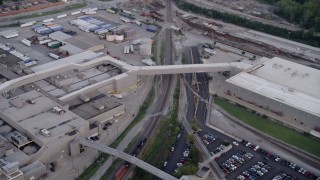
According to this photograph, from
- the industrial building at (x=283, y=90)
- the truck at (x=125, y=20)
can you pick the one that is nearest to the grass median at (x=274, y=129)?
the industrial building at (x=283, y=90)

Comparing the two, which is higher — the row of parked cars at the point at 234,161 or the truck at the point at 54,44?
the truck at the point at 54,44

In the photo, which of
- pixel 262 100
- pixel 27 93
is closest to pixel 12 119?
pixel 27 93

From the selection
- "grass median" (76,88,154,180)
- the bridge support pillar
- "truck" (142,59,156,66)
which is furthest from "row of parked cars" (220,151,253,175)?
"truck" (142,59,156,66)

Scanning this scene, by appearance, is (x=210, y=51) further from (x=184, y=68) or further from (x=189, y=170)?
(x=189, y=170)

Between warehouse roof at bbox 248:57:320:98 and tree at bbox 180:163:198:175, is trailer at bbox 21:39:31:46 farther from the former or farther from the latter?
tree at bbox 180:163:198:175

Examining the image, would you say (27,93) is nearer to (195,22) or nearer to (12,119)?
(12,119)

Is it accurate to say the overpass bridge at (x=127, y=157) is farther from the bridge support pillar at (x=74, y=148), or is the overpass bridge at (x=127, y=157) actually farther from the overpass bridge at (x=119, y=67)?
the overpass bridge at (x=119, y=67)
